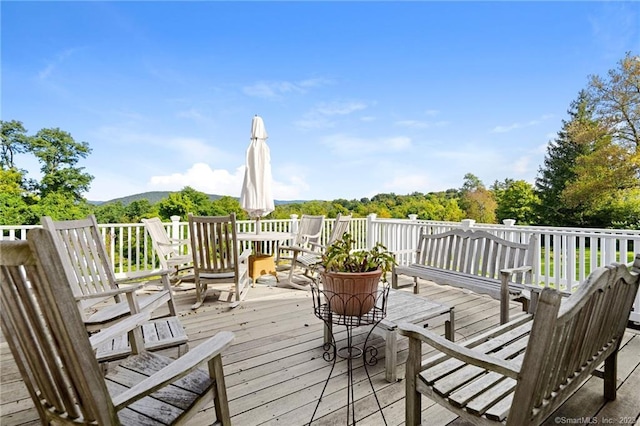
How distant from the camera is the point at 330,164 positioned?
17359mm

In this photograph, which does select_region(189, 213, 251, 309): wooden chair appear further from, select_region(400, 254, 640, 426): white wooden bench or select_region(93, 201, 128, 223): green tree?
select_region(93, 201, 128, 223): green tree

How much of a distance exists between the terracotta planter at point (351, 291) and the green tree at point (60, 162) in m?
15.6

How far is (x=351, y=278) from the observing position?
1619mm

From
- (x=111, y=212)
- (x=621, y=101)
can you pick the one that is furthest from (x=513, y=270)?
(x=621, y=101)

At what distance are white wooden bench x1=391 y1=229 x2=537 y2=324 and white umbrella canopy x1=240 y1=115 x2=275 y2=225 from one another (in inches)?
95.4

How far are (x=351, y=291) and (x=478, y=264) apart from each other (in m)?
2.74

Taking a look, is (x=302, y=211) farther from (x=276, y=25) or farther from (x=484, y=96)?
(x=484, y=96)

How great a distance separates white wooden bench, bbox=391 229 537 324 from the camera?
312 centimetres

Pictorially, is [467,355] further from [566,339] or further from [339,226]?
[339,226]

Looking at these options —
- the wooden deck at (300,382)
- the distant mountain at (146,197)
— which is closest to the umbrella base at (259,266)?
the wooden deck at (300,382)

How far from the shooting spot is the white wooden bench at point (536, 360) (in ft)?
3.52

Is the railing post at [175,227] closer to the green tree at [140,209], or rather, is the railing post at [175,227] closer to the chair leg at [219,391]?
the chair leg at [219,391]

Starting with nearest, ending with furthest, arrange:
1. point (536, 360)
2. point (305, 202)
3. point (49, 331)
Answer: point (49, 331), point (536, 360), point (305, 202)

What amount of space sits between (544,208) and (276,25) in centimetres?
2068
